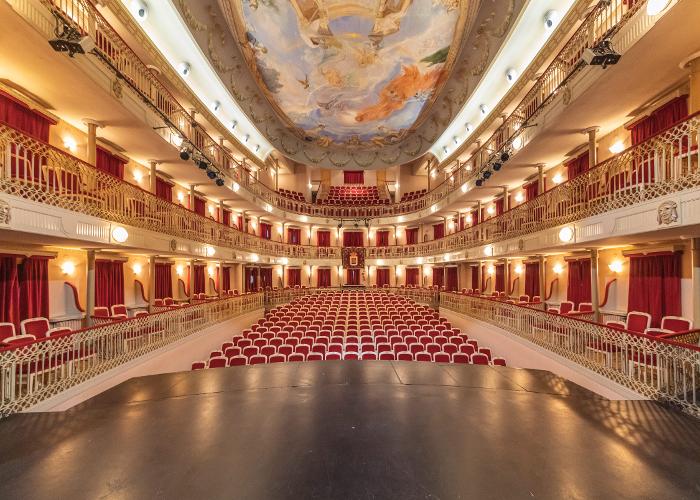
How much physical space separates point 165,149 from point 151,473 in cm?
1150

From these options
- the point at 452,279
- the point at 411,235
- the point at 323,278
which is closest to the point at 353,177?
the point at 411,235

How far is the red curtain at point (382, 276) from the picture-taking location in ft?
101

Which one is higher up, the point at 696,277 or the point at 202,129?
the point at 202,129

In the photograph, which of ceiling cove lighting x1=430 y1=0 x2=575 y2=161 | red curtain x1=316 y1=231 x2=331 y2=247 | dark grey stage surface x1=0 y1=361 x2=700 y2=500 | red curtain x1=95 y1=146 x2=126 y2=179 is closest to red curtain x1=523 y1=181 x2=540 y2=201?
ceiling cove lighting x1=430 y1=0 x2=575 y2=161

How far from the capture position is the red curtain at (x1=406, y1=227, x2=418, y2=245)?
30.9 meters

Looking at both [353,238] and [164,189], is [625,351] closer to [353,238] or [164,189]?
[164,189]

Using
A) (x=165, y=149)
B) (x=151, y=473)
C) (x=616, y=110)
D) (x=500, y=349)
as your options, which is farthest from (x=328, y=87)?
(x=151, y=473)

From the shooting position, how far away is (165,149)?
11.5 metres

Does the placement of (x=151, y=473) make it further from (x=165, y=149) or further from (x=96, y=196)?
(x=165, y=149)

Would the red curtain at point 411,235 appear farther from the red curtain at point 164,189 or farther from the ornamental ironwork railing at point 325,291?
the red curtain at point 164,189

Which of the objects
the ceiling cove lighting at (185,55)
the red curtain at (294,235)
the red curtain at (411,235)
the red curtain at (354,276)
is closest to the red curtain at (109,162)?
the ceiling cove lighting at (185,55)

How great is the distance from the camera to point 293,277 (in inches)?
1144

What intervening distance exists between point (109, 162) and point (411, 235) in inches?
980

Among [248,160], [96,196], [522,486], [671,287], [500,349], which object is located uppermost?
[248,160]
